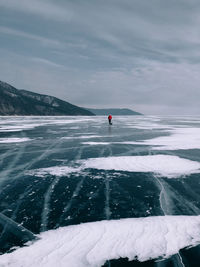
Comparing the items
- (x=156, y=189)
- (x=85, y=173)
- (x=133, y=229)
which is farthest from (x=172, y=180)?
(x=133, y=229)

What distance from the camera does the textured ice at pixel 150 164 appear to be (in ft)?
26.6

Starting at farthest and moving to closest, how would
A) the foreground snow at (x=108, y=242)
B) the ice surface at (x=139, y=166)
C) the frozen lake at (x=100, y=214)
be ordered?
the ice surface at (x=139, y=166)
the frozen lake at (x=100, y=214)
the foreground snow at (x=108, y=242)

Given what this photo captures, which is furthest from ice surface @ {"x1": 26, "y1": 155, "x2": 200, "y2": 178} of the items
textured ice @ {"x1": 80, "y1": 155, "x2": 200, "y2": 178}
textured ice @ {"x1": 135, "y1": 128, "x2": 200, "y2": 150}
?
textured ice @ {"x1": 135, "y1": 128, "x2": 200, "y2": 150}

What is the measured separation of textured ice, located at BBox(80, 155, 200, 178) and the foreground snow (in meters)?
3.54

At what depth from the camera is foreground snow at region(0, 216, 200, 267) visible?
315 centimetres

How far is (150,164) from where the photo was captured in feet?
29.6

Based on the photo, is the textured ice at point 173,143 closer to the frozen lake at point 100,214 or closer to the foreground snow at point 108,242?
the frozen lake at point 100,214

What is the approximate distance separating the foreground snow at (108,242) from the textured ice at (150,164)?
11.6 feet

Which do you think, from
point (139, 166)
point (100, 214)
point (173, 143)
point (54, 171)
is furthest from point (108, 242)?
point (173, 143)

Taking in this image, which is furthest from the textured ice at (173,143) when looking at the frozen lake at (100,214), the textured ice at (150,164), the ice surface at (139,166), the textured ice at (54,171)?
the textured ice at (54,171)

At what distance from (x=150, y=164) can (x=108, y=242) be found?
576 centimetres

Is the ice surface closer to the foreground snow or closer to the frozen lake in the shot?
the frozen lake

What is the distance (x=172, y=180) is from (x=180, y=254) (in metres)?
3.80

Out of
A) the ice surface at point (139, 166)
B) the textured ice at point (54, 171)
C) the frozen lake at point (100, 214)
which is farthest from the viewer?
the ice surface at point (139, 166)
